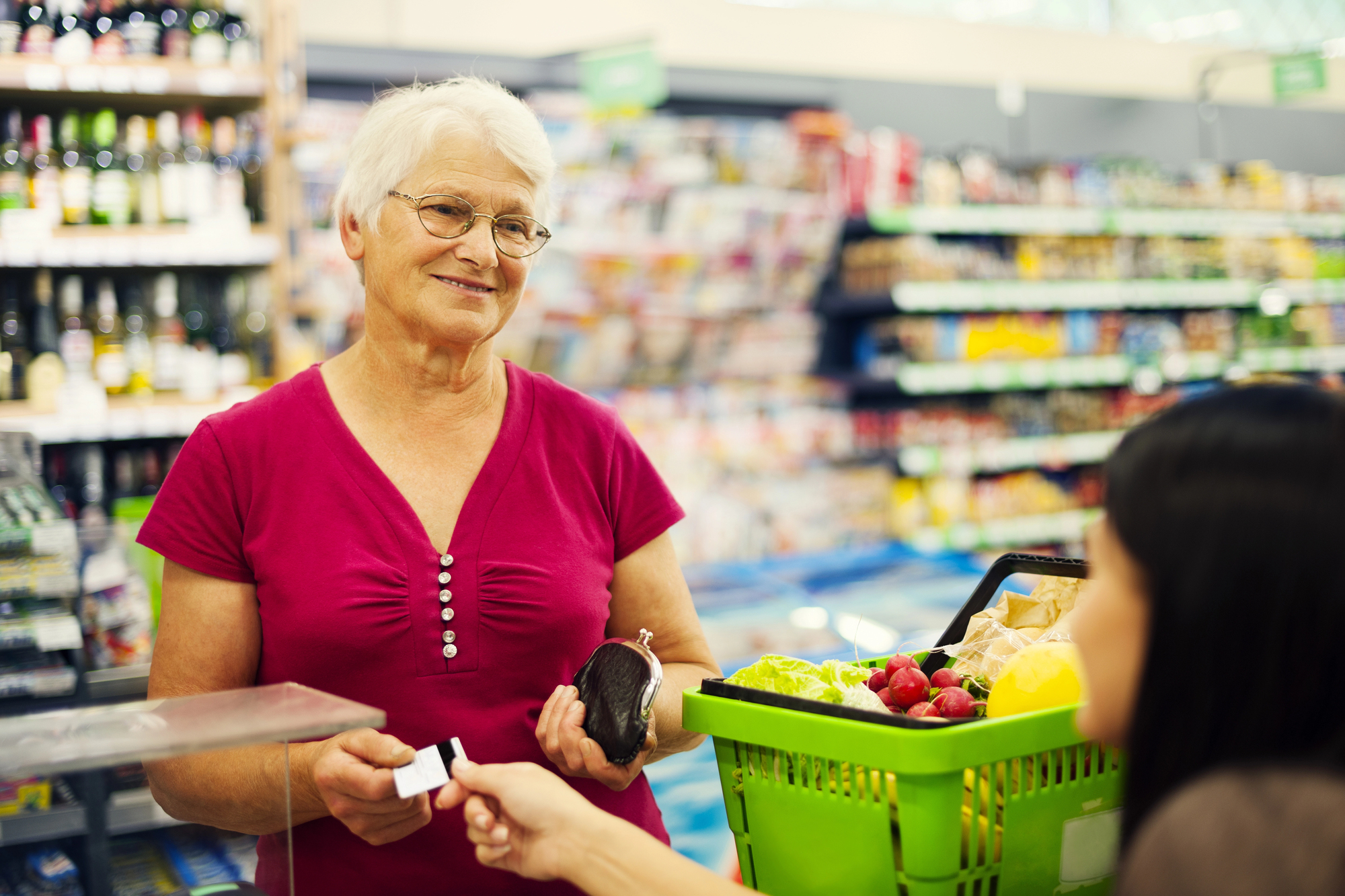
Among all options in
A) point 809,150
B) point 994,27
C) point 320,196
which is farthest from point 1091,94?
point 320,196

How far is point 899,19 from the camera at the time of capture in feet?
22.1

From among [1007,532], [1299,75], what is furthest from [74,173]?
[1299,75]

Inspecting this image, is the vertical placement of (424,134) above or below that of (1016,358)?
above

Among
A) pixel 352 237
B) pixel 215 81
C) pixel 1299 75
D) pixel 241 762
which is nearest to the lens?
pixel 241 762

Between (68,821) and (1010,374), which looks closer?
(68,821)

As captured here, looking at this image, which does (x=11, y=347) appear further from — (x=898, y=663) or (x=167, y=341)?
(x=898, y=663)

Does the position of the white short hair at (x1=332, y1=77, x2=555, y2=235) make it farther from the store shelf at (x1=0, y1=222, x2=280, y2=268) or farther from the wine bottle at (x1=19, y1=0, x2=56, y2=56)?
the wine bottle at (x1=19, y1=0, x2=56, y2=56)

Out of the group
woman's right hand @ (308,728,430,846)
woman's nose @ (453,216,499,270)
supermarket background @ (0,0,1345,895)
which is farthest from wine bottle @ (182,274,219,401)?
woman's right hand @ (308,728,430,846)

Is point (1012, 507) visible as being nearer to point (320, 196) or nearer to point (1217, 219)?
point (1217, 219)

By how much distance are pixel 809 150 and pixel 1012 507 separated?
2449 mm

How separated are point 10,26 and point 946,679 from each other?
3175 mm

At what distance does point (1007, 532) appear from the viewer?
20.7ft

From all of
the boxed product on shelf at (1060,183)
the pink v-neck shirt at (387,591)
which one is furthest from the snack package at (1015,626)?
the boxed product on shelf at (1060,183)

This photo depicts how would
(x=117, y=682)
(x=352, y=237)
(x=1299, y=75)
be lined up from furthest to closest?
(x=1299, y=75) → (x=117, y=682) → (x=352, y=237)
